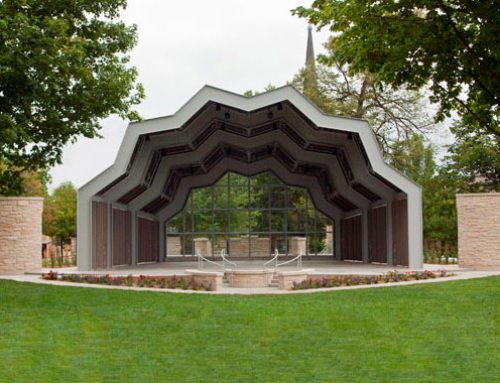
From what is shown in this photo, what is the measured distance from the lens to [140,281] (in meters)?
18.1

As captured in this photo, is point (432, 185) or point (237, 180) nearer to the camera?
point (237, 180)

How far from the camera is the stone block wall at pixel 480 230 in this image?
22.4 meters

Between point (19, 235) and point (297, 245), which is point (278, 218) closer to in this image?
point (297, 245)

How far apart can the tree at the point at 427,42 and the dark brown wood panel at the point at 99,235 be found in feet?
42.1

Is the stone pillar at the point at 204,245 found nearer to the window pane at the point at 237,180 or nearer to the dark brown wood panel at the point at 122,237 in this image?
the window pane at the point at 237,180

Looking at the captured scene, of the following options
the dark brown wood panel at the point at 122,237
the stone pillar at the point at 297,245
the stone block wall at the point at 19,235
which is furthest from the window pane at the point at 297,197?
the stone block wall at the point at 19,235

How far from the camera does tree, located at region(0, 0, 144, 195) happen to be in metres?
13.9

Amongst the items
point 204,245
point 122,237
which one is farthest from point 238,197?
point 122,237

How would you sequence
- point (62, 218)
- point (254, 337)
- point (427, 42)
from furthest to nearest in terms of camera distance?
point (62, 218)
point (254, 337)
point (427, 42)

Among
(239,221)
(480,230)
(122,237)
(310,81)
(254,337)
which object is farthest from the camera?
(310,81)

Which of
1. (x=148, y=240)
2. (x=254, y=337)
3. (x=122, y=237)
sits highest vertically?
(x=122, y=237)

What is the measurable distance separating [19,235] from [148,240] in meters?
7.66

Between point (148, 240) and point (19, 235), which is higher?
point (19, 235)

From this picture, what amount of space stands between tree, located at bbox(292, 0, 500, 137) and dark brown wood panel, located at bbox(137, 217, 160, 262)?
18.5m
